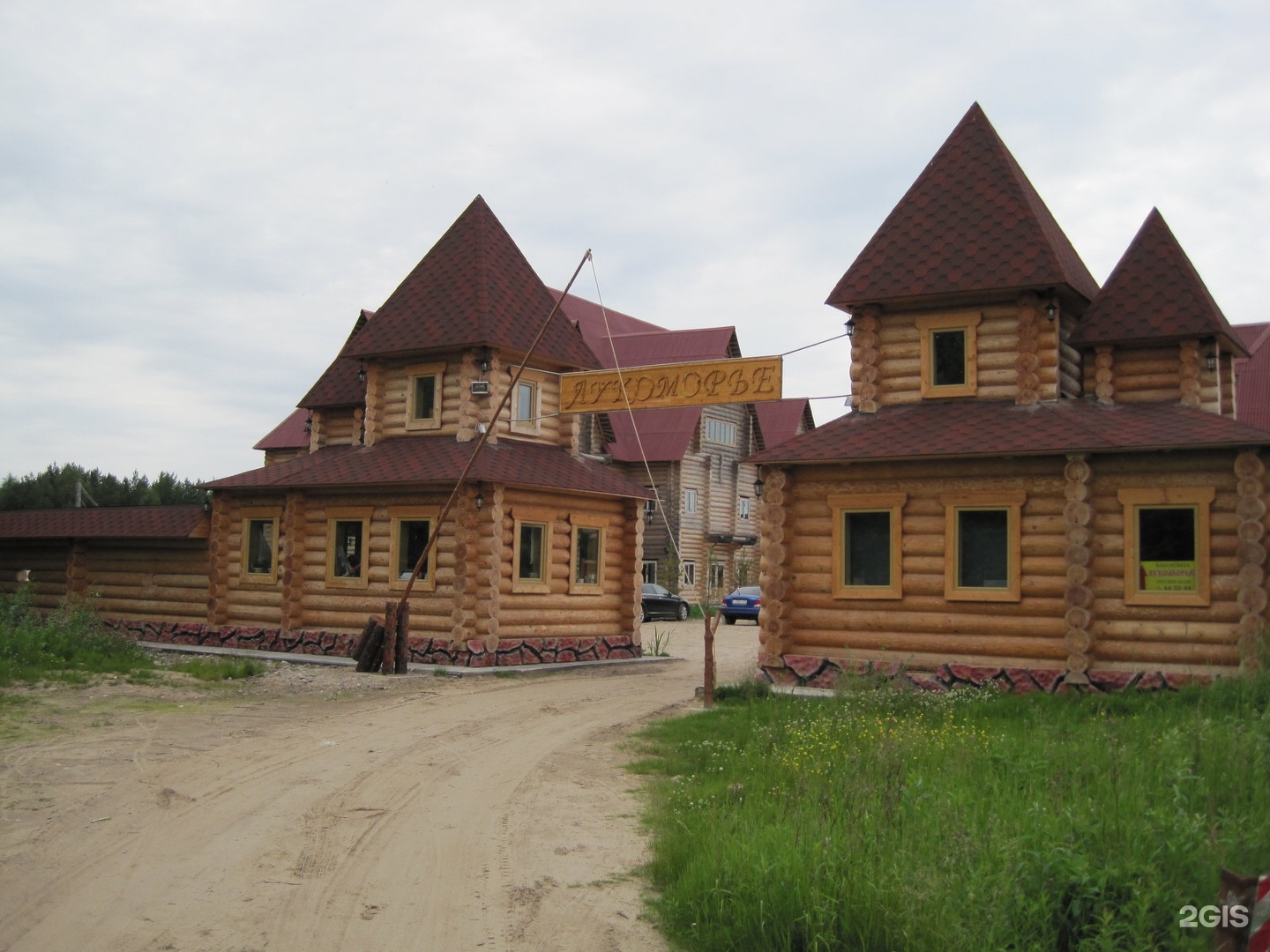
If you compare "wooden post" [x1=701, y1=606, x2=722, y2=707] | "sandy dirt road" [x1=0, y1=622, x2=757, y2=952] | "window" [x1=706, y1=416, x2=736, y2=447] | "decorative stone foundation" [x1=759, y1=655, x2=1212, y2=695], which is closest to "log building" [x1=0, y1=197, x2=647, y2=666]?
"sandy dirt road" [x1=0, y1=622, x2=757, y2=952]

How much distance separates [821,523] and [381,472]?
8.98 m

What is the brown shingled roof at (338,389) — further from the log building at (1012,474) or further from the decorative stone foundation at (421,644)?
the log building at (1012,474)

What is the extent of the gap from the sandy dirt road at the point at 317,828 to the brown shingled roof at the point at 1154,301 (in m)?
8.96

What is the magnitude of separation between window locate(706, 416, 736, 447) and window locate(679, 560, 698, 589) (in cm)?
526

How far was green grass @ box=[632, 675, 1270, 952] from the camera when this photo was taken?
6164 mm

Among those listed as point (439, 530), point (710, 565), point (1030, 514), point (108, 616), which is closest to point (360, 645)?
point (439, 530)

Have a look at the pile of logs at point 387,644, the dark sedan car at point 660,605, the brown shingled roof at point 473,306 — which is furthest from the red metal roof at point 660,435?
the pile of logs at point 387,644

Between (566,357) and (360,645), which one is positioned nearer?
(360,645)

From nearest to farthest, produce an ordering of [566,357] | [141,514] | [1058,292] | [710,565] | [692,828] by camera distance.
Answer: [692,828], [1058,292], [566,357], [141,514], [710,565]

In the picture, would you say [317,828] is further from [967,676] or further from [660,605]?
[660,605]

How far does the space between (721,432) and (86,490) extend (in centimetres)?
2700

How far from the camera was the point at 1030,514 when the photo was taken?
16.2 m

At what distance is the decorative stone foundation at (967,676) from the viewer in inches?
602

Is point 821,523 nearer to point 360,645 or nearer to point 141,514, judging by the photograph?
point 360,645
